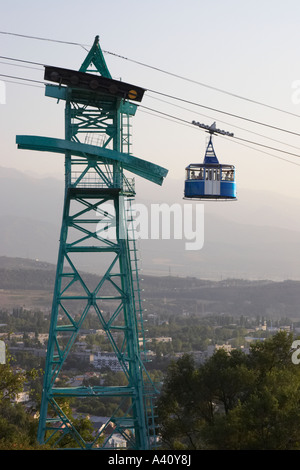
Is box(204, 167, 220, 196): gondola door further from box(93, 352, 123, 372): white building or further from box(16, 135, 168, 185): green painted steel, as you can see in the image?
box(93, 352, 123, 372): white building

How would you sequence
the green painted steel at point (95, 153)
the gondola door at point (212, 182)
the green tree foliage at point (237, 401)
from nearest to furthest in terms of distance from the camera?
the green tree foliage at point (237, 401)
the gondola door at point (212, 182)
the green painted steel at point (95, 153)

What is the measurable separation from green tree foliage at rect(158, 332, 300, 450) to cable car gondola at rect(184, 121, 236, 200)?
766 centimetres

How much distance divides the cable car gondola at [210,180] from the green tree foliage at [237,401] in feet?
25.1

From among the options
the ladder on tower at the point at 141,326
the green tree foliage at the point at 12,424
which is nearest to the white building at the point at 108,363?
the green tree foliage at the point at 12,424

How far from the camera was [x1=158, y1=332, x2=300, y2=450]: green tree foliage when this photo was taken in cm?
3269

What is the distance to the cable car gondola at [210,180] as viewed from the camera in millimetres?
35750

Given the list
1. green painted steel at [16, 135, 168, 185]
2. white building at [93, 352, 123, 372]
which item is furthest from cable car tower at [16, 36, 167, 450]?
white building at [93, 352, 123, 372]

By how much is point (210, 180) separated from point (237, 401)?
31.8 ft

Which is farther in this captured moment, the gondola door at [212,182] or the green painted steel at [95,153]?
the green painted steel at [95,153]

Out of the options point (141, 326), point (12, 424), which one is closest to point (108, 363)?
point (12, 424)

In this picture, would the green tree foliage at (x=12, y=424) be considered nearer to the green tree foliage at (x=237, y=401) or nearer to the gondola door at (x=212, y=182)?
the green tree foliage at (x=237, y=401)

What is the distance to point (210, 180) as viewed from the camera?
35875mm

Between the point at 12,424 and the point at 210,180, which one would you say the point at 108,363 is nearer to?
the point at 12,424
